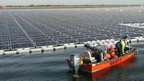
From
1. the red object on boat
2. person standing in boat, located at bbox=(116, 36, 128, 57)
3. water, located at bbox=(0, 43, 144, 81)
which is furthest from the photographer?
person standing in boat, located at bbox=(116, 36, 128, 57)

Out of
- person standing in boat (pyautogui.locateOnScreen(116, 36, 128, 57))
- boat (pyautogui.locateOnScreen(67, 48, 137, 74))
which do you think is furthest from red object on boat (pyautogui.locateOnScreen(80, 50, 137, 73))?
person standing in boat (pyautogui.locateOnScreen(116, 36, 128, 57))

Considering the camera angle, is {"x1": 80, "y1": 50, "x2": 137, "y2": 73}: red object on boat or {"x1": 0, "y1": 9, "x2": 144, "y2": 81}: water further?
{"x1": 80, "y1": 50, "x2": 137, "y2": 73}: red object on boat

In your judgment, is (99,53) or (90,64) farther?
(99,53)

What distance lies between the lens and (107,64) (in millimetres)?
26859

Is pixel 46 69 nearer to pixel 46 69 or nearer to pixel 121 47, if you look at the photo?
pixel 46 69

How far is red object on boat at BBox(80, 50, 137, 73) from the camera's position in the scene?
83.1 ft

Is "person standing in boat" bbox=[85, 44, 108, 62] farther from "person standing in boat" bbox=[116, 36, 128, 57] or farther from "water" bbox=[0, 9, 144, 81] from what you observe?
"person standing in boat" bbox=[116, 36, 128, 57]

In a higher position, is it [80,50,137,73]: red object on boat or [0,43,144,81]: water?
[80,50,137,73]: red object on boat

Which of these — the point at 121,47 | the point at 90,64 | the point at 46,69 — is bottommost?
the point at 46,69

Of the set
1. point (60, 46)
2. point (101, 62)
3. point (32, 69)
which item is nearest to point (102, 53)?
point (101, 62)

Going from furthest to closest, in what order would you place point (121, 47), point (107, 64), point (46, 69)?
point (121, 47) < point (46, 69) < point (107, 64)

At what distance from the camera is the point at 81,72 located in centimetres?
2575

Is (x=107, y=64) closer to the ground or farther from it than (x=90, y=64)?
closer to the ground

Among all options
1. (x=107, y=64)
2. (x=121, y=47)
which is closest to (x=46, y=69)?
(x=107, y=64)
